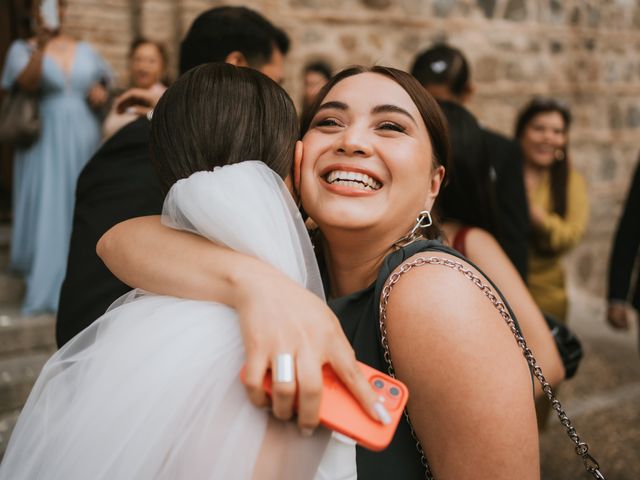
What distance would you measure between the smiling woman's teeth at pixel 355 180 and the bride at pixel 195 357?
0.62 ft

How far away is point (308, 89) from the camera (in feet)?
15.5

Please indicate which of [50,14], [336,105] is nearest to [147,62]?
[50,14]

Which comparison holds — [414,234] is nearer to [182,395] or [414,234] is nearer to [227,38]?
[182,395]

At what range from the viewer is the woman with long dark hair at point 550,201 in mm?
3400

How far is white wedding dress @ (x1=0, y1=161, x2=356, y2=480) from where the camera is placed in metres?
0.93

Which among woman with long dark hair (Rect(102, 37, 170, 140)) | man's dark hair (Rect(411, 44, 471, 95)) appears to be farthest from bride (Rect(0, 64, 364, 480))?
woman with long dark hair (Rect(102, 37, 170, 140))

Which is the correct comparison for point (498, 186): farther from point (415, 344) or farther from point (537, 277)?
point (415, 344)

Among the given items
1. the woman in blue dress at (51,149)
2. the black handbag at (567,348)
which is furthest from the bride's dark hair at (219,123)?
the woman in blue dress at (51,149)

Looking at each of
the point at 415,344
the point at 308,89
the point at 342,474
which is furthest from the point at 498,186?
the point at 308,89

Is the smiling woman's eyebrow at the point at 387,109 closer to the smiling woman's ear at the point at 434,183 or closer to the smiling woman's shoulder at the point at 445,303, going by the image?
the smiling woman's ear at the point at 434,183

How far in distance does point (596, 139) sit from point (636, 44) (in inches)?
50.2

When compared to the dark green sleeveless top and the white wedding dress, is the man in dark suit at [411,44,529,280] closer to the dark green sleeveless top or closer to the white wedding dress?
→ the dark green sleeveless top

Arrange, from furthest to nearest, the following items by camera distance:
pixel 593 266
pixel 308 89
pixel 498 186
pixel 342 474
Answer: pixel 593 266
pixel 308 89
pixel 498 186
pixel 342 474

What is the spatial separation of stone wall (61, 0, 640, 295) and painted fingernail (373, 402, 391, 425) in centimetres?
382
